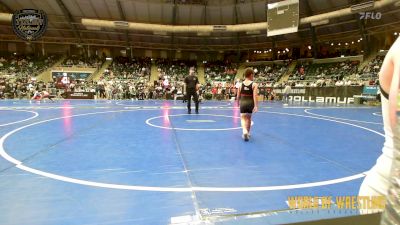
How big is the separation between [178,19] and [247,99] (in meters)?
30.0

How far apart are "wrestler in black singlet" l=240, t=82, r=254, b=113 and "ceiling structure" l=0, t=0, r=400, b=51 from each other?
86.9 ft

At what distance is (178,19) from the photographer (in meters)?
34.6

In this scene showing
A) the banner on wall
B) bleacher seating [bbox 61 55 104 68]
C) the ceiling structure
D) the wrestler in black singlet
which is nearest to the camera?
the wrestler in black singlet

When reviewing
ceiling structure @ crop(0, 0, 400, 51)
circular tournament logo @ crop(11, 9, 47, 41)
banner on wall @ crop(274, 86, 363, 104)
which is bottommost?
banner on wall @ crop(274, 86, 363, 104)

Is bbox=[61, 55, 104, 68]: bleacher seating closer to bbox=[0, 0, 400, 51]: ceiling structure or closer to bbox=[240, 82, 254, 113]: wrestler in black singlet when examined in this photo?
bbox=[0, 0, 400, 51]: ceiling structure

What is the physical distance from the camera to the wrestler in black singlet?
22.1 ft

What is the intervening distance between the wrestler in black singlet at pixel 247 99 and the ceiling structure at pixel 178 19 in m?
26.5

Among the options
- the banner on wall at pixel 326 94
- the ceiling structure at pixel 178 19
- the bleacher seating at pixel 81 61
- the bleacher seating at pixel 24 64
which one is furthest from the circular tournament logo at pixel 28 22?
the banner on wall at pixel 326 94

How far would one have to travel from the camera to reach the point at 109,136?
23.0 feet

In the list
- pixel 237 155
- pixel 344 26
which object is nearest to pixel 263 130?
pixel 237 155

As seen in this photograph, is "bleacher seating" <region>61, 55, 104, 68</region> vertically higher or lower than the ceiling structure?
lower

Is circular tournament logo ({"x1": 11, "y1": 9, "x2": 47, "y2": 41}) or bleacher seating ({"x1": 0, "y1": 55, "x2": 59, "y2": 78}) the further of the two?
bleacher seating ({"x1": 0, "y1": 55, "x2": 59, "y2": 78})

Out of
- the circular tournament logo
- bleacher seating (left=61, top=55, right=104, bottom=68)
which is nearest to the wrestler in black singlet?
the circular tournament logo

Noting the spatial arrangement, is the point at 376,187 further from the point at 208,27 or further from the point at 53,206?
the point at 208,27
